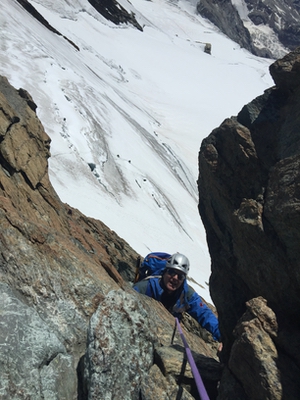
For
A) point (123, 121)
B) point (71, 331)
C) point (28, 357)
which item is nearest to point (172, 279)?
point (71, 331)

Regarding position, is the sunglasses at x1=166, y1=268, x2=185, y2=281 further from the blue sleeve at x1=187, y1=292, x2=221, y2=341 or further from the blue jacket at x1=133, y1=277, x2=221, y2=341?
the blue sleeve at x1=187, y1=292, x2=221, y2=341

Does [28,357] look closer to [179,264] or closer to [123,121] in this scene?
[179,264]

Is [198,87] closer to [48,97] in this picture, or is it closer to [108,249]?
[48,97]

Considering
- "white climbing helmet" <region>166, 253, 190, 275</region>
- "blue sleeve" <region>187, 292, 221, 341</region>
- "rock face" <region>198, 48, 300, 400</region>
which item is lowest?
"blue sleeve" <region>187, 292, 221, 341</region>

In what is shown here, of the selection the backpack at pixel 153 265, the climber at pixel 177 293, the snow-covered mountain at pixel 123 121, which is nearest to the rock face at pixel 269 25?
the snow-covered mountain at pixel 123 121

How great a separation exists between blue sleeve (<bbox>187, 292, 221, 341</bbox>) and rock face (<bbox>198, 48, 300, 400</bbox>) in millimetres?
893

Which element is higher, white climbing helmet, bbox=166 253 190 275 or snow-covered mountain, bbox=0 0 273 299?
white climbing helmet, bbox=166 253 190 275

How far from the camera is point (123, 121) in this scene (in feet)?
76.5

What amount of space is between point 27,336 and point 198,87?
4773cm

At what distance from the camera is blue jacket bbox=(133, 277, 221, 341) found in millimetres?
5910

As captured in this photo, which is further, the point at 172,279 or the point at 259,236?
the point at 172,279

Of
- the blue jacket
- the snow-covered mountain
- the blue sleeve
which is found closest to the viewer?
the blue jacket

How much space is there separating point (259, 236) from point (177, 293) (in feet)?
7.30

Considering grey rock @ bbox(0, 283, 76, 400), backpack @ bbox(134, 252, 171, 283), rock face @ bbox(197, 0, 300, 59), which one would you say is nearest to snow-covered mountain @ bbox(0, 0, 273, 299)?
backpack @ bbox(134, 252, 171, 283)
